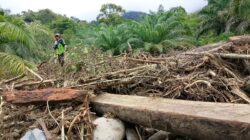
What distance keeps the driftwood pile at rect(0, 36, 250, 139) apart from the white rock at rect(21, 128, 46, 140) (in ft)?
0.20

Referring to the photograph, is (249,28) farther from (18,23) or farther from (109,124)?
(109,124)

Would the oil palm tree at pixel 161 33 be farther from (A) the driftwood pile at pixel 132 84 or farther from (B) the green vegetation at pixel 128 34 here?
(A) the driftwood pile at pixel 132 84

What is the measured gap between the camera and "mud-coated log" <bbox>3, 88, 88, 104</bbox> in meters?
3.68

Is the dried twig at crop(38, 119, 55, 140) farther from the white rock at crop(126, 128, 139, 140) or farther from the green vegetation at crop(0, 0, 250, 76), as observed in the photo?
the green vegetation at crop(0, 0, 250, 76)

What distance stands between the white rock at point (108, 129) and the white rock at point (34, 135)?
417mm

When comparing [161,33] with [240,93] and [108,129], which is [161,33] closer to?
[240,93]

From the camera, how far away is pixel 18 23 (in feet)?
43.9

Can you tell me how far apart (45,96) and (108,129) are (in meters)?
0.67

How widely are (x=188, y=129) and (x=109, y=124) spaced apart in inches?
31.7

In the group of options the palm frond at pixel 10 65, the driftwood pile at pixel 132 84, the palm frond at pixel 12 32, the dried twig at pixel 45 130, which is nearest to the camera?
the dried twig at pixel 45 130

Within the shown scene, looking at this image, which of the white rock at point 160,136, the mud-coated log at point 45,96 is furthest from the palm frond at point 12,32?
the white rock at point 160,136

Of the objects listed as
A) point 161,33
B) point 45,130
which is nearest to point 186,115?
point 45,130

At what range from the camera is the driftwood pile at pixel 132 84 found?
3544mm

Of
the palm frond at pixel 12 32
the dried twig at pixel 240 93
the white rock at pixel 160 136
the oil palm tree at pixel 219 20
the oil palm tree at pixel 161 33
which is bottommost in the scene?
the white rock at pixel 160 136
